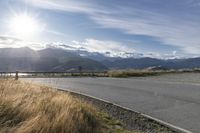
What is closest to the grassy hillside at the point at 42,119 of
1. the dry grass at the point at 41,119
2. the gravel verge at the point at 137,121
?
the dry grass at the point at 41,119

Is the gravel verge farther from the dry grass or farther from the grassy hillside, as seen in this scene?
the dry grass

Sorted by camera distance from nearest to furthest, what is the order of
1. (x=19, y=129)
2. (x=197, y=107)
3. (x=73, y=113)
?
(x=19, y=129) → (x=73, y=113) → (x=197, y=107)

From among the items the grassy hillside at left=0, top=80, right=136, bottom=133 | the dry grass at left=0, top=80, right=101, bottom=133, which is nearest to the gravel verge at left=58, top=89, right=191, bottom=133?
the grassy hillside at left=0, top=80, right=136, bottom=133

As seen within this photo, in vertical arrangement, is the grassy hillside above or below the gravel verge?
above

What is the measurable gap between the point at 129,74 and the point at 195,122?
36180 mm

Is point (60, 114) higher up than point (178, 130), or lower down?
higher up

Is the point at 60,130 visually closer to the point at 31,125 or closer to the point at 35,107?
the point at 31,125

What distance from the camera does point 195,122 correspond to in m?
11.2

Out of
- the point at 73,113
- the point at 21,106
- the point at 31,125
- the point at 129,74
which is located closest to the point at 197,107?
the point at 73,113

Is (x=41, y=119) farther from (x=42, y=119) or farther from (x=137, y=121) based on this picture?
(x=137, y=121)

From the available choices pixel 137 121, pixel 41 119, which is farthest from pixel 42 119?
pixel 137 121

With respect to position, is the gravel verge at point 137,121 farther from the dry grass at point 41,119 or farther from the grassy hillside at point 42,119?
the dry grass at point 41,119

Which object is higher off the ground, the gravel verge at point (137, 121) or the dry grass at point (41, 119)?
the dry grass at point (41, 119)

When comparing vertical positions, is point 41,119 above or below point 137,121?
above
